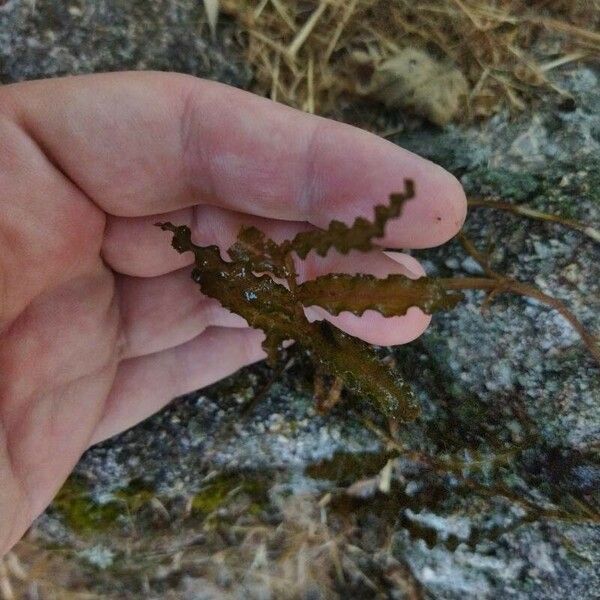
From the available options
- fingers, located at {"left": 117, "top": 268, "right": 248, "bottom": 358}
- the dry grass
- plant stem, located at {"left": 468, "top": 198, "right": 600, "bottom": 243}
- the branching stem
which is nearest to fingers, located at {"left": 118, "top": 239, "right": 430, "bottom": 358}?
fingers, located at {"left": 117, "top": 268, "right": 248, "bottom": 358}

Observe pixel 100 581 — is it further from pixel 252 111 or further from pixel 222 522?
pixel 252 111

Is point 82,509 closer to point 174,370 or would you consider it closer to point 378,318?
point 174,370

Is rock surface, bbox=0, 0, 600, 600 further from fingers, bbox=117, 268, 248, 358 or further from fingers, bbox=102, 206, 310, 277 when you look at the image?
fingers, bbox=102, 206, 310, 277

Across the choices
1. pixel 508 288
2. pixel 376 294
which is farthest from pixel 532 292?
pixel 376 294

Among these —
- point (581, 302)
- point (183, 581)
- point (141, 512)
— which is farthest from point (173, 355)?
point (581, 302)

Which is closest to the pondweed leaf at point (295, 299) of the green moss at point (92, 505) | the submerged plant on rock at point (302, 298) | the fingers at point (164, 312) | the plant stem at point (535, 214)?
the submerged plant on rock at point (302, 298)

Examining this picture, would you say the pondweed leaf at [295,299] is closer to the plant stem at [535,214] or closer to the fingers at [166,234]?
the fingers at [166,234]

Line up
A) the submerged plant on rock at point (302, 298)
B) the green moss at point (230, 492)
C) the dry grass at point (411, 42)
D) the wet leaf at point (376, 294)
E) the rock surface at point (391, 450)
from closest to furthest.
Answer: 1. the wet leaf at point (376, 294)
2. the submerged plant on rock at point (302, 298)
3. the rock surface at point (391, 450)
4. the dry grass at point (411, 42)
5. the green moss at point (230, 492)

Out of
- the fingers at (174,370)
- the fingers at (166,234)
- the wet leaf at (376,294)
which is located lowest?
the fingers at (174,370)
